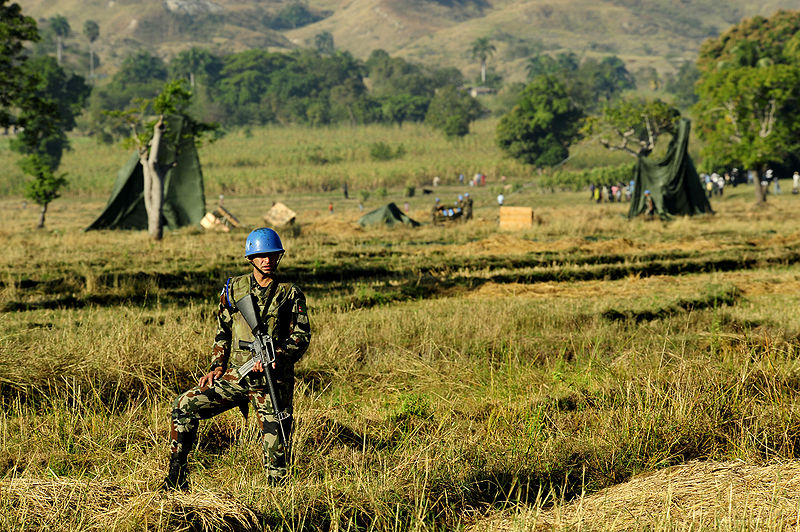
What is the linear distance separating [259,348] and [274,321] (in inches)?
9.9

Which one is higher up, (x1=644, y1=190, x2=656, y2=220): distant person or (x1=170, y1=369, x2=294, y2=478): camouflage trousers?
(x1=644, y1=190, x2=656, y2=220): distant person

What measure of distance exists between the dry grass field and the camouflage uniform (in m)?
0.31

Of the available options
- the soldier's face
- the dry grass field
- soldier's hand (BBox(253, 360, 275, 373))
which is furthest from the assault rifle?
the dry grass field

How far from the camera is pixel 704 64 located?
7062 cm

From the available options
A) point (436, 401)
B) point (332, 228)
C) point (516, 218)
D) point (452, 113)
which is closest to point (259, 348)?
point (436, 401)

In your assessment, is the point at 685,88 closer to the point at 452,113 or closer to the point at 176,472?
the point at 452,113

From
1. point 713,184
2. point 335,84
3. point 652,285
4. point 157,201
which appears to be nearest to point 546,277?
point 652,285

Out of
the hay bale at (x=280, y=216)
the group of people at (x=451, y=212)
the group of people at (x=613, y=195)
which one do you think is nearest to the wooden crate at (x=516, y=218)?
the group of people at (x=451, y=212)

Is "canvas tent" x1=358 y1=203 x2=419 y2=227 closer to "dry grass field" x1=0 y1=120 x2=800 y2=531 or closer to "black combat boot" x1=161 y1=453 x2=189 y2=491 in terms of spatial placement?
"dry grass field" x1=0 y1=120 x2=800 y2=531

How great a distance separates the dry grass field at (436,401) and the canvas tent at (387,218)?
12405mm

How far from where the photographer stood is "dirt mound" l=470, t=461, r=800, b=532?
4.34 m

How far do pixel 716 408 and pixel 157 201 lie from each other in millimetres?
21676

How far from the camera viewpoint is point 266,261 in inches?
201

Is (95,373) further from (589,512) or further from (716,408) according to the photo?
(716,408)
